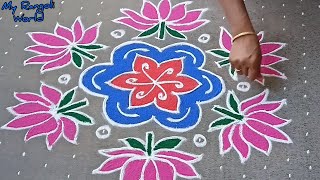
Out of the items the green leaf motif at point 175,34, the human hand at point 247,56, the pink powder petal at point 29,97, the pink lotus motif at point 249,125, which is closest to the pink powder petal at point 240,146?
the pink lotus motif at point 249,125

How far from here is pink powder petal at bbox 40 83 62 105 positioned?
34.5 inches

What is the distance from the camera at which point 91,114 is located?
850 mm

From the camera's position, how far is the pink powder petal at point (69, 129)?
82 cm

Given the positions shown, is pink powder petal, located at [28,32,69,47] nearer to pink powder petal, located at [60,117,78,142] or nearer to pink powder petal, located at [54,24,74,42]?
pink powder petal, located at [54,24,74,42]

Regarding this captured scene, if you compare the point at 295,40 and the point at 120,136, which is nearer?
the point at 120,136

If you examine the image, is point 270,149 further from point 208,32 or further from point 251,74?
point 208,32

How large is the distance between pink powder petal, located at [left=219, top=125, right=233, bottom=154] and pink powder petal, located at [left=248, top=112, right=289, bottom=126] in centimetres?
5

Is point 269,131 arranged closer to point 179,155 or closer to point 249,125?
point 249,125

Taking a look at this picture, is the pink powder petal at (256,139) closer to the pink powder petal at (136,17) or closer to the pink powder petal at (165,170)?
the pink powder petal at (165,170)

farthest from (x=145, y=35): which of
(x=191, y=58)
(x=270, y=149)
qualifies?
(x=270, y=149)

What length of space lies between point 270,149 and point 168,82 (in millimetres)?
221

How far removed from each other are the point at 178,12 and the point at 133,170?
14.9 inches

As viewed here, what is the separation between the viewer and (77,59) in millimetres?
935

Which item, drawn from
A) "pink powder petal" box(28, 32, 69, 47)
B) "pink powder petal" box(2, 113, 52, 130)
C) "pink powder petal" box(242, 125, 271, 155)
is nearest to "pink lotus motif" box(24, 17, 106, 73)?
"pink powder petal" box(28, 32, 69, 47)
